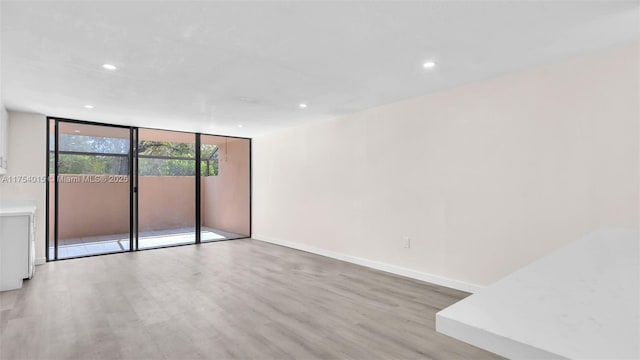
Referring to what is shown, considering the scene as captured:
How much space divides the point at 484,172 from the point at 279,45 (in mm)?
2452

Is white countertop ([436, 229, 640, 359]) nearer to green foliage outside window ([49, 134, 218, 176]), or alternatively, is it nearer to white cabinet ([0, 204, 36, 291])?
white cabinet ([0, 204, 36, 291])

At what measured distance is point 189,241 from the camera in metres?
6.64

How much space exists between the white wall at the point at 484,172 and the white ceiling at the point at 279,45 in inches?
11.6

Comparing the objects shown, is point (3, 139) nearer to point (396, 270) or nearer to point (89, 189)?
point (89, 189)

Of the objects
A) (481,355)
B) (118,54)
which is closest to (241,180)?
(118,54)

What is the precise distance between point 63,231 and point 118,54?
410cm

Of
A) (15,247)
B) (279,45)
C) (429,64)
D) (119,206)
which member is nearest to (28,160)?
(119,206)

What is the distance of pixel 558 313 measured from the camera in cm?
67

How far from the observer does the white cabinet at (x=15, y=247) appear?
3.77 m

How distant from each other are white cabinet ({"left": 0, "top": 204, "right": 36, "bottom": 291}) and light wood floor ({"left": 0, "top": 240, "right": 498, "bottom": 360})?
17cm

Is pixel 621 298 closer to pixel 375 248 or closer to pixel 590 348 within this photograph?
pixel 590 348

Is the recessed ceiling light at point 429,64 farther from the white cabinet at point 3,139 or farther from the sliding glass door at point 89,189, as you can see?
the sliding glass door at point 89,189

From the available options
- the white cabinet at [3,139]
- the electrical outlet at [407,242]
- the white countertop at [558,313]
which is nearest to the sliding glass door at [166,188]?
the white cabinet at [3,139]

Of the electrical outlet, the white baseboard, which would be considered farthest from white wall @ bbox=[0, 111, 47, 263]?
the electrical outlet
